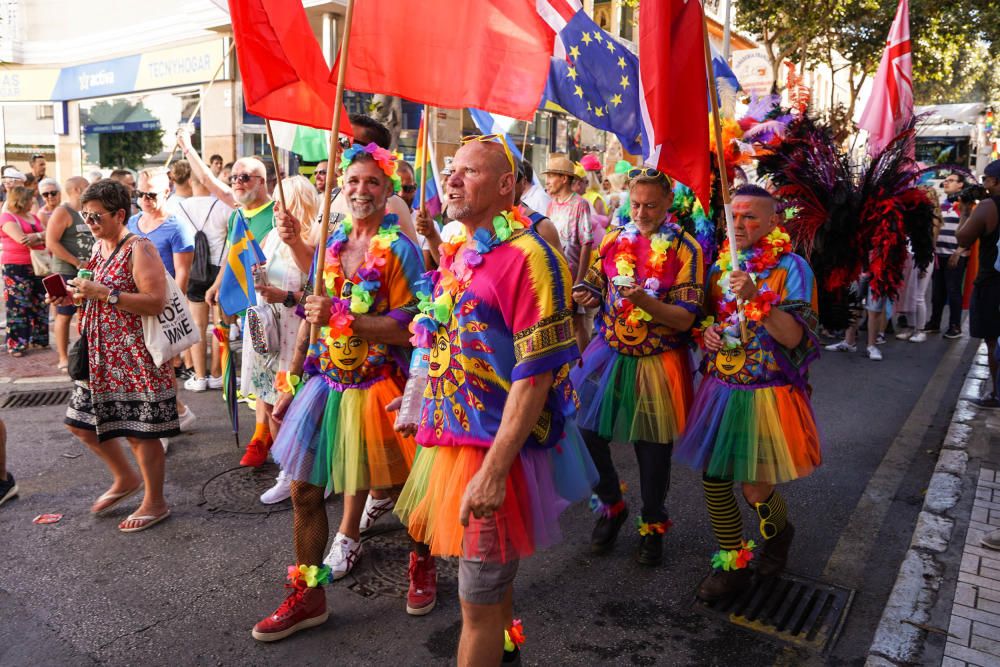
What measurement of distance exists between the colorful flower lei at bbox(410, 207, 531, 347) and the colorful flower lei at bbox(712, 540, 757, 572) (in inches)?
79.7

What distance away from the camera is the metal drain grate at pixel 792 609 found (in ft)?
11.6

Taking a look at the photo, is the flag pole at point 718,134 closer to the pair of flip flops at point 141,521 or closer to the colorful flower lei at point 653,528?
the colorful flower lei at point 653,528

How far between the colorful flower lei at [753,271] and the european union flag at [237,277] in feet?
10.2

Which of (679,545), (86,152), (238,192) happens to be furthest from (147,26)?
(679,545)

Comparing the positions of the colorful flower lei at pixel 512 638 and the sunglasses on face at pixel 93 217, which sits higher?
the sunglasses on face at pixel 93 217

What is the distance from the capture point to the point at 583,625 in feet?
11.8

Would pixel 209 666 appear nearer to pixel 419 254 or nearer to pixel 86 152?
pixel 419 254

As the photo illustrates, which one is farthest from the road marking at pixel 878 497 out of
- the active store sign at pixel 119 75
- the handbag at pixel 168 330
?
the active store sign at pixel 119 75

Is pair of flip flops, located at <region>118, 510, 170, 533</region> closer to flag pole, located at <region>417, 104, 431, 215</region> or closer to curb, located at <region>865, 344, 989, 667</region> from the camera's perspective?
flag pole, located at <region>417, 104, 431, 215</region>

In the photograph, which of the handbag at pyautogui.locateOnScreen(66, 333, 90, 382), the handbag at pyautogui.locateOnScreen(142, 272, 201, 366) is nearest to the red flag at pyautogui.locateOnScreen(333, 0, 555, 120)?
the handbag at pyautogui.locateOnScreen(142, 272, 201, 366)

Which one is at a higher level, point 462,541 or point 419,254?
point 419,254

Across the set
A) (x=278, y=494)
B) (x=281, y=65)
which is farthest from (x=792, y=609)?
(x=281, y=65)

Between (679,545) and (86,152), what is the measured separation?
24521 millimetres

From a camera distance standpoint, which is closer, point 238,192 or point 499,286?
point 499,286
